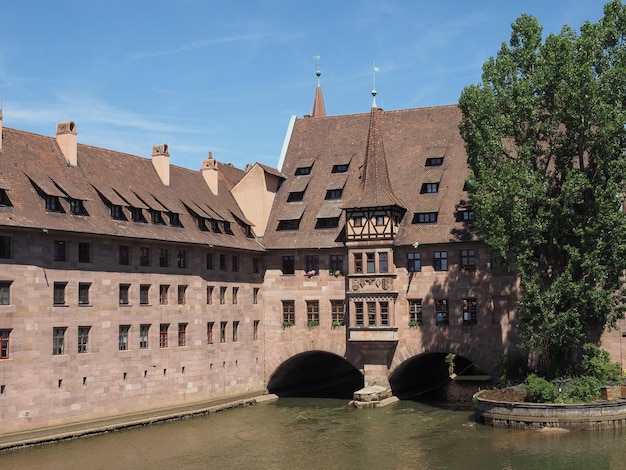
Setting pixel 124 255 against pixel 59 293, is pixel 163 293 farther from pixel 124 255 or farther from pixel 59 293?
pixel 59 293

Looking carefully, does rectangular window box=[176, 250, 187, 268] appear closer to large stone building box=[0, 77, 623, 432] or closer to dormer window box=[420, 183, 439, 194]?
large stone building box=[0, 77, 623, 432]

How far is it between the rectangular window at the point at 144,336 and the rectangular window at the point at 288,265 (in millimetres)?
12795

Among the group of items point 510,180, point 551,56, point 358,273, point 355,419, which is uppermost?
point 551,56

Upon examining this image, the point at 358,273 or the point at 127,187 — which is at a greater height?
the point at 127,187

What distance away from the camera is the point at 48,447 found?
3853 cm

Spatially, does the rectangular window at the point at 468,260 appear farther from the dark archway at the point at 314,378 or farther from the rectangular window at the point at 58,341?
the rectangular window at the point at 58,341

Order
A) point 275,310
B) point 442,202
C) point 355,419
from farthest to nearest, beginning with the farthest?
point 275,310 → point 442,202 → point 355,419

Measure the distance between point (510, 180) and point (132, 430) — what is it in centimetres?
2376

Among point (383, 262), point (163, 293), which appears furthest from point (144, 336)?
point (383, 262)

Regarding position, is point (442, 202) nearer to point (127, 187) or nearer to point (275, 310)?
point (275, 310)

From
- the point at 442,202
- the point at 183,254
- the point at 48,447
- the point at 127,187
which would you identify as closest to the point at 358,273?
the point at 442,202

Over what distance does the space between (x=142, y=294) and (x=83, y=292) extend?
463 cm

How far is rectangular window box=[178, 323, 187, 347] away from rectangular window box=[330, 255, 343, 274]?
11017 mm

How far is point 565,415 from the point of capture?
42062mm
